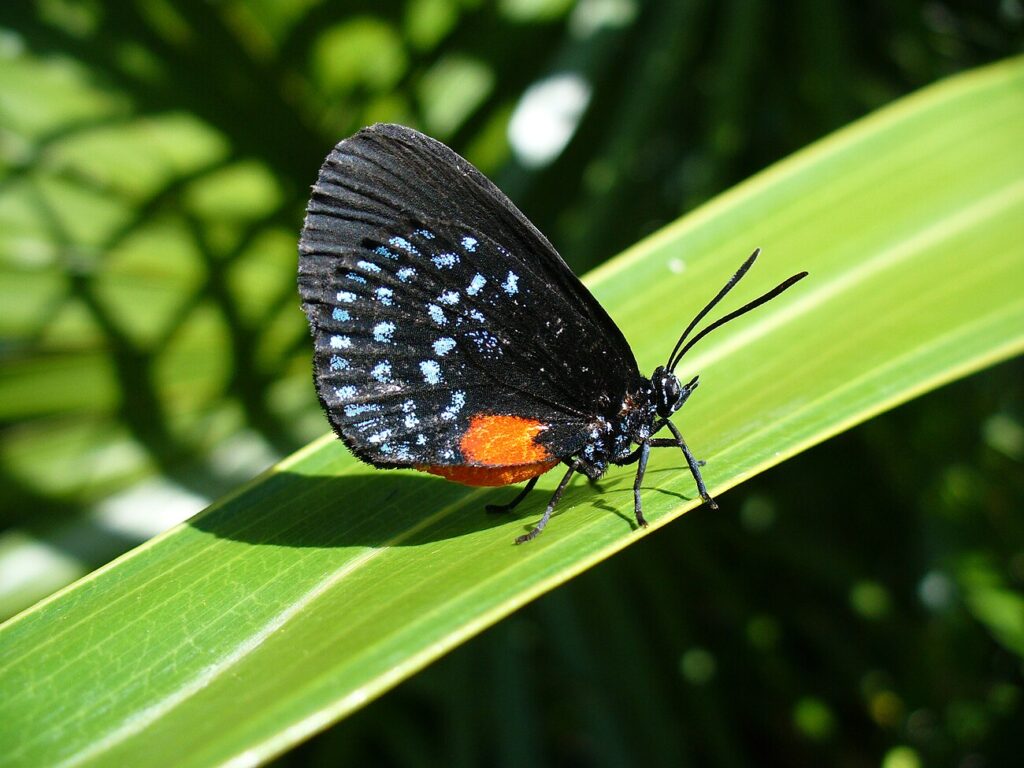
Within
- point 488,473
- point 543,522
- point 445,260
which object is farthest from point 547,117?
point 543,522

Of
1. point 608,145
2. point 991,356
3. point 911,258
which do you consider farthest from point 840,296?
point 608,145

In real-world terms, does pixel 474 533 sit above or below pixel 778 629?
above

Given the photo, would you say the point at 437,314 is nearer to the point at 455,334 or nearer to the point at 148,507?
the point at 455,334

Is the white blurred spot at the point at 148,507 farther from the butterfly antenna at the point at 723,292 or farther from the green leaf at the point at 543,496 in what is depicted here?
the butterfly antenna at the point at 723,292

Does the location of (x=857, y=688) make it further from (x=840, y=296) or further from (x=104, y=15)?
(x=104, y=15)

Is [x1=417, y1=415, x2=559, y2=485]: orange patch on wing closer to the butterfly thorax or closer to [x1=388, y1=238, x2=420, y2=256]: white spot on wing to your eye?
the butterfly thorax

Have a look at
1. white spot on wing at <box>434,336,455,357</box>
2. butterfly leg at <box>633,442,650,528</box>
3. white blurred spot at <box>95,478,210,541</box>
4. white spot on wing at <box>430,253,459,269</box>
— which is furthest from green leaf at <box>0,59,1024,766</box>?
white blurred spot at <box>95,478,210,541</box>

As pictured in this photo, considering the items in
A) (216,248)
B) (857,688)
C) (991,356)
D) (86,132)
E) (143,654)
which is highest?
(86,132)
